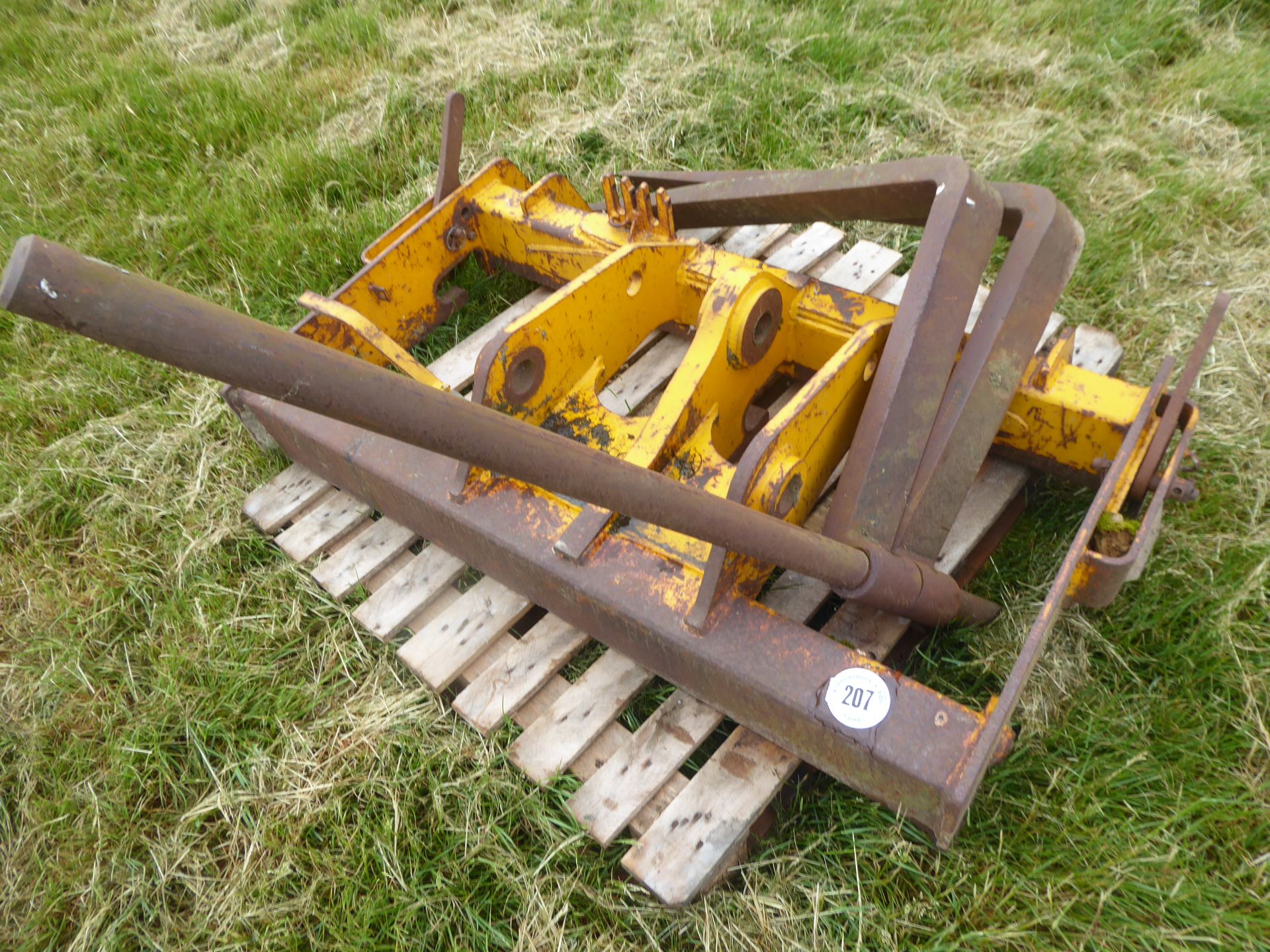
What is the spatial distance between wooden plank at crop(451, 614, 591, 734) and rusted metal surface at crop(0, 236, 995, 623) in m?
0.96

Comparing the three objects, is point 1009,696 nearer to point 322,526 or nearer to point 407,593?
point 407,593

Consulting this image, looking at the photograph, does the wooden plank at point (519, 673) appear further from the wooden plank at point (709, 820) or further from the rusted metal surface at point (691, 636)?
the wooden plank at point (709, 820)

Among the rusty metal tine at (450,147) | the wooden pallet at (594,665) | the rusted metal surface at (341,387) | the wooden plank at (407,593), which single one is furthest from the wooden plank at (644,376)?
the rusted metal surface at (341,387)

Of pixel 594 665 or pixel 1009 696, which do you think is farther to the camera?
pixel 594 665

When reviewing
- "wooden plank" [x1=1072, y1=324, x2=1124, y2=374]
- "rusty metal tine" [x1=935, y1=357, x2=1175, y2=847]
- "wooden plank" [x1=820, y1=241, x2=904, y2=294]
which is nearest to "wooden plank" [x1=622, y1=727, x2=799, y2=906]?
"rusty metal tine" [x1=935, y1=357, x2=1175, y2=847]

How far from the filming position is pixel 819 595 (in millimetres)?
2289

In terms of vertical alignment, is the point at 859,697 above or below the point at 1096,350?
below

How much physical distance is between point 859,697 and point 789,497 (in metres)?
0.48

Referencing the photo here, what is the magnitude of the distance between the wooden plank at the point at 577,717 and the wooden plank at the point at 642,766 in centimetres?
8

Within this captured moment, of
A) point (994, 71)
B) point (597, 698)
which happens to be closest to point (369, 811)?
point (597, 698)

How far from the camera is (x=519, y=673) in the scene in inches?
90.0

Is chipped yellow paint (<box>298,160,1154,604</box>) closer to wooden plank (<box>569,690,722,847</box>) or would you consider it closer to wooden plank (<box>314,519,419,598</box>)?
wooden plank (<box>569,690,722,847</box>)

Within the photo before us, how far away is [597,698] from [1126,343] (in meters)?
2.27

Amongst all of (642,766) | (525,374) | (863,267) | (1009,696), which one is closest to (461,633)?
(642,766)
